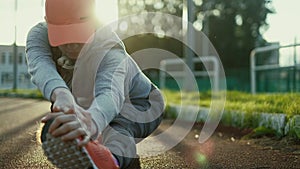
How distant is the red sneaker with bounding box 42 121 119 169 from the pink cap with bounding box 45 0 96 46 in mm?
493

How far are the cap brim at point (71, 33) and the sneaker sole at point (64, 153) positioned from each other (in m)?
0.48

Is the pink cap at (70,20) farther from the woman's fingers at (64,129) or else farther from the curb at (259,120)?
the curb at (259,120)

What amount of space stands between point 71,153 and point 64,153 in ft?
0.08

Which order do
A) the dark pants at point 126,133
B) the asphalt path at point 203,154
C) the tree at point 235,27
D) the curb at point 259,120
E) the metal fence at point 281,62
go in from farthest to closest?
the tree at point 235,27
the metal fence at point 281,62
the curb at point 259,120
the asphalt path at point 203,154
the dark pants at point 126,133

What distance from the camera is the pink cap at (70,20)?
2.21 metres

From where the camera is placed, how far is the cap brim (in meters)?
2.22

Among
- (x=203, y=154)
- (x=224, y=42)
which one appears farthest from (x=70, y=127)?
(x=224, y=42)

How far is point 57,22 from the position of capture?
2244mm

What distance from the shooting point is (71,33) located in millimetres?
2219

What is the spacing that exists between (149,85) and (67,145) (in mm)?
1185

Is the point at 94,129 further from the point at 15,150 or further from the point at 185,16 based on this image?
the point at 185,16

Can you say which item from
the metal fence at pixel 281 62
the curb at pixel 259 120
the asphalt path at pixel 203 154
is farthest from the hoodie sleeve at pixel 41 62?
the metal fence at pixel 281 62

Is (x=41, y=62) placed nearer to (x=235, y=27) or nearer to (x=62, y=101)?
(x=62, y=101)

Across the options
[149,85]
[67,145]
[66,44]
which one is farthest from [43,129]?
[149,85]
